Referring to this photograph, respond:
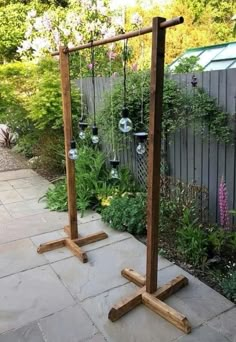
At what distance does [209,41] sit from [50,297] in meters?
8.73

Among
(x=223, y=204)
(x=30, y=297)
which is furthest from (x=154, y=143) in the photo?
(x=30, y=297)

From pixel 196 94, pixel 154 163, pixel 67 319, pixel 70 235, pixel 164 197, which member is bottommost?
pixel 67 319

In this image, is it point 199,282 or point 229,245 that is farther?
point 229,245

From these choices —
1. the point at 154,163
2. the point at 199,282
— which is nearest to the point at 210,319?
the point at 199,282

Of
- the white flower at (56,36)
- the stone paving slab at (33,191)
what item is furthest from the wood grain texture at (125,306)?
the white flower at (56,36)

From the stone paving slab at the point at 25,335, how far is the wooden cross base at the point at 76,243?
0.78 m

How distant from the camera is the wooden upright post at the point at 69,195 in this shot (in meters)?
2.73

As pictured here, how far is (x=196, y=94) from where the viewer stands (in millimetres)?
2898

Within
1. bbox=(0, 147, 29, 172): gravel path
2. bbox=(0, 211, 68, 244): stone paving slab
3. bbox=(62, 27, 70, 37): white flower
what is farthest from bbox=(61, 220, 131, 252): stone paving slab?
bbox=(62, 27, 70, 37): white flower

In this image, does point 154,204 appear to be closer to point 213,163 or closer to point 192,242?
point 192,242

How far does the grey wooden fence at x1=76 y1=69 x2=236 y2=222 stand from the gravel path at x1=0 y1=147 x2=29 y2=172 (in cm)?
325

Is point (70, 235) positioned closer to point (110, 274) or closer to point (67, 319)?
point (110, 274)

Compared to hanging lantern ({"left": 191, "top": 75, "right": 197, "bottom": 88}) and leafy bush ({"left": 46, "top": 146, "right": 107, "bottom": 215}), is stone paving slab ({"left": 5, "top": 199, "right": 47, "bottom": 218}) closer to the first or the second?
leafy bush ({"left": 46, "top": 146, "right": 107, "bottom": 215})

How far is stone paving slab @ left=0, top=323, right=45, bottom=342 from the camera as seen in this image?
1.93 metres
